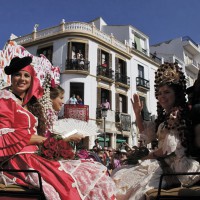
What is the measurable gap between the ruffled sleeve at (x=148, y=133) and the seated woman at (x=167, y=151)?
0.14 meters

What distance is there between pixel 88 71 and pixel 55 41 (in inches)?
133

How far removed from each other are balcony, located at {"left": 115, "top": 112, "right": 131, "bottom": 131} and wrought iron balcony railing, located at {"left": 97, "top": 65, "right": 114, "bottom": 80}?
2.98m

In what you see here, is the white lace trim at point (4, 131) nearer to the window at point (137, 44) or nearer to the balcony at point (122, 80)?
the balcony at point (122, 80)

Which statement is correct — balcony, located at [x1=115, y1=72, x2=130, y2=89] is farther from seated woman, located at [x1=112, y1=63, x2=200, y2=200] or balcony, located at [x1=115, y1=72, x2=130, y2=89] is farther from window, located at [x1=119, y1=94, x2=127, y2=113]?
seated woman, located at [x1=112, y1=63, x2=200, y2=200]

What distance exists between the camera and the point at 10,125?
8.28 feet

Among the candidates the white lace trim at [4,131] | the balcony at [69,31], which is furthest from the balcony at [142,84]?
the white lace trim at [4,131]

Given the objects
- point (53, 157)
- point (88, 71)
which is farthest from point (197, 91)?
point (88, 71)

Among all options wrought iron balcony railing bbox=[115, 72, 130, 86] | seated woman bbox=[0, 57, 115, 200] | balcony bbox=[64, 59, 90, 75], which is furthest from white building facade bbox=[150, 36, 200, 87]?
seated woman bbox=[0, 57, 115, 200]

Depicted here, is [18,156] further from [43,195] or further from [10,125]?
[43,195]

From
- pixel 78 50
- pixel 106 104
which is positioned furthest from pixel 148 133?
pixel 78 50

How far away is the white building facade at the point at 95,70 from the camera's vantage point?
20.7 m

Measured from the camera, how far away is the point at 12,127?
254cm

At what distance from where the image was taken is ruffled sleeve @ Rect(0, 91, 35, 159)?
241 cm

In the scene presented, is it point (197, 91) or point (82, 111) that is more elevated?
point (82, 111)
